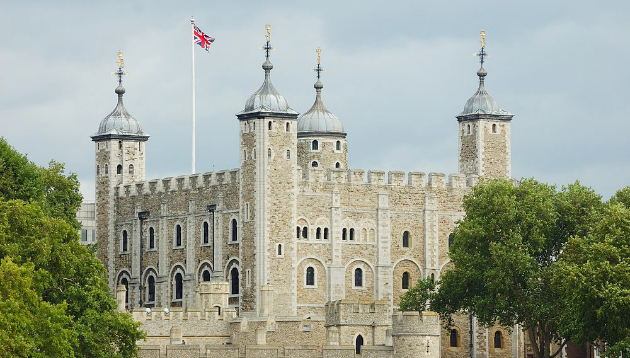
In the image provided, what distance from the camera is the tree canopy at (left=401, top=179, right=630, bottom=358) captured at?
108m

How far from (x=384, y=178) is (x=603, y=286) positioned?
3063cm

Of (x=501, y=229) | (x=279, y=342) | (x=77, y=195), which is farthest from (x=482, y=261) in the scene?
(x=77, y=195)

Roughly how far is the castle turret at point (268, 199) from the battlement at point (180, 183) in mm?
2535

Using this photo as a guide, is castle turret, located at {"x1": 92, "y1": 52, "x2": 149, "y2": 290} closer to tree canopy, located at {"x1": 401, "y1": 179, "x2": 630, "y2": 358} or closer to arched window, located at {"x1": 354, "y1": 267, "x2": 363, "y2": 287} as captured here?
arched window, located at {"x1": 354, "y1": 267, "x2": 363, "y2": 287}

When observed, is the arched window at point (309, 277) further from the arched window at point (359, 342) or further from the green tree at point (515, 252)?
the arched window at point (359, 342)

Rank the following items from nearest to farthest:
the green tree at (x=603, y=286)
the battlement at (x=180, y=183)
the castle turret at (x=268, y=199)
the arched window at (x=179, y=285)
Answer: the green tree at (x=603, y=286) → the castle turret at (x=268, y=199) → the battlement at (x=180, y=183) → the arched window at (x=179, y=285)

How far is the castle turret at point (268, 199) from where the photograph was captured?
117125 millimetres

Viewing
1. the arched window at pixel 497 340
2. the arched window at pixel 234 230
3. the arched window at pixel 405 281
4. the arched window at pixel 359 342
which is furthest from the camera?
the arched window at pixel 497 340

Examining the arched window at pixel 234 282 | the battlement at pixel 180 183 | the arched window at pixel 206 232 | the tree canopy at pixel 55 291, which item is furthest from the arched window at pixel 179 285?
the tree canopy at pixel 55 291

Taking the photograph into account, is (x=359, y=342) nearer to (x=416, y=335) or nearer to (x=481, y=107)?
(x=416, y=335)

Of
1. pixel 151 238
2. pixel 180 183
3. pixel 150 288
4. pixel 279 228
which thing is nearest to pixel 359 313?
pixel 279 228

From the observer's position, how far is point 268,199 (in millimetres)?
117562

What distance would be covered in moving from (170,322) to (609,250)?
2385cm

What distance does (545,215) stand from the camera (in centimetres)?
10981
